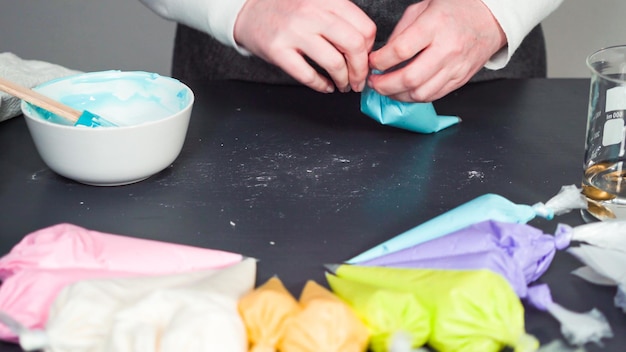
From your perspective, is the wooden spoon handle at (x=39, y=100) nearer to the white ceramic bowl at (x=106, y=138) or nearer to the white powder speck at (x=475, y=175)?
the white ceramic bowl at (x=106, y=138)

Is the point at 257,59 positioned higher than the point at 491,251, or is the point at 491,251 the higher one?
the point at 491,251

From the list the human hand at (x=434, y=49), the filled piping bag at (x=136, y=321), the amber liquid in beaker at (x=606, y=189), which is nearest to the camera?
the filled piping bag at (x=136, y=321)

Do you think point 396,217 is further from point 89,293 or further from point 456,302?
point 89,293

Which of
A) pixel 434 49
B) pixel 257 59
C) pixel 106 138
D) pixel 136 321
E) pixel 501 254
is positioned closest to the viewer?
pixel 136 321

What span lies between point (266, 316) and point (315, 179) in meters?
0.29

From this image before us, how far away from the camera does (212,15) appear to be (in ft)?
3.21

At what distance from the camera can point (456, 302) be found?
0.60m

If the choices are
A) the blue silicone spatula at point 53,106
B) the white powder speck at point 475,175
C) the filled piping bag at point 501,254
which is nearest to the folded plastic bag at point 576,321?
the filled piping bag at point 501,254

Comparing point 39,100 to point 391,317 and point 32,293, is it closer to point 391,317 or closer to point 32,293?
point 32,293

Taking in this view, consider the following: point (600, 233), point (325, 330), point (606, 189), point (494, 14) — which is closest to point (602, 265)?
point (600, 233)

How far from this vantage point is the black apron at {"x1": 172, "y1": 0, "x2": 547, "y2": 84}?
1106 mm

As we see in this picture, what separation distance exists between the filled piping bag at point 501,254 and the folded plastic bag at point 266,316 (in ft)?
0.44

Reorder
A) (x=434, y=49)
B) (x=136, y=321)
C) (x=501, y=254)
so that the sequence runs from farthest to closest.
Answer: (x=434, y=49), (x=501, y=254), (x=136, y=321)

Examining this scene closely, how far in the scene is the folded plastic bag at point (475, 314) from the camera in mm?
596
